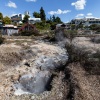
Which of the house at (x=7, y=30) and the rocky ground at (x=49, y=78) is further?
the house at (x=7, y=30)

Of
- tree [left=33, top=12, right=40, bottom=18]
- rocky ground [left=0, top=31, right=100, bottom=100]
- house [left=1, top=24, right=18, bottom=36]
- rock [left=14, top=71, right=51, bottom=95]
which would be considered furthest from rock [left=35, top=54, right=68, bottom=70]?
tree [left=33, top=12, right=40, bottom=18]

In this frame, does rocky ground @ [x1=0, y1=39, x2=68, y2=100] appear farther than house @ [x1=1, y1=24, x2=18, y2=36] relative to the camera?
No

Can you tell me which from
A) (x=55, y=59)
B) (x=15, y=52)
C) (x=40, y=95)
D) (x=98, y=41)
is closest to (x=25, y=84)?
(x=40, y=95)

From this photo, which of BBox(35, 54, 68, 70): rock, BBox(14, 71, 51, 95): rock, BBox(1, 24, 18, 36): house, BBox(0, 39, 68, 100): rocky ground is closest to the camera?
BBox(0, 39, 68, 100): rocky ground

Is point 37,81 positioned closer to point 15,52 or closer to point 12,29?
point 15,52

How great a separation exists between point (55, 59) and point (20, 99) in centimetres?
728

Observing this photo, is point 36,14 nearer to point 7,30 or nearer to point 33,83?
point 7,30

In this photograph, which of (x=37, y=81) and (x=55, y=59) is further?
(x=55, y=59)

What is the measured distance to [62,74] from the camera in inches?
482

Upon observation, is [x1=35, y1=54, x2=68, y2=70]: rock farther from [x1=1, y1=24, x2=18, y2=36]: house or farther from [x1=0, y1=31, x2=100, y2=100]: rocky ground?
[x1=1, y1=24, x2=18, y2=36]: house

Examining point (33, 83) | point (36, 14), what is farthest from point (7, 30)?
point (36, 14)

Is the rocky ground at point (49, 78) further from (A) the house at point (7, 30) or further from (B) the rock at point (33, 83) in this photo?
(A) the house at point (7, 30)

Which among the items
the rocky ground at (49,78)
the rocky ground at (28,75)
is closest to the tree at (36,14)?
the rocky ground at (28,75)

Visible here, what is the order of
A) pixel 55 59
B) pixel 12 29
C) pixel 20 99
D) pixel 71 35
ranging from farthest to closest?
pixel 12 29
pixel 71 35
pixel 55 59
pixel 20 99
